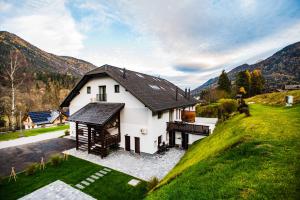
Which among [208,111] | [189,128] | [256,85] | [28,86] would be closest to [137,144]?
Result: [189,128]

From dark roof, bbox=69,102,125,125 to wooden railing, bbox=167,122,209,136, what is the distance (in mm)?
Result: 6036

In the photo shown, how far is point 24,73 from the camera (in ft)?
85.5

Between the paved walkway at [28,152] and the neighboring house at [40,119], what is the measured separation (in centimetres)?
2369

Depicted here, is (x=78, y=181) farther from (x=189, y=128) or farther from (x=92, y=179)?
(x=189, y=128)

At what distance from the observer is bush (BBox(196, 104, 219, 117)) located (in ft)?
99.1

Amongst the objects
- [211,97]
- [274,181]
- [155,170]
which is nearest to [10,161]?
[155,170]

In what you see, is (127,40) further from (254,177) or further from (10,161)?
(254,177)

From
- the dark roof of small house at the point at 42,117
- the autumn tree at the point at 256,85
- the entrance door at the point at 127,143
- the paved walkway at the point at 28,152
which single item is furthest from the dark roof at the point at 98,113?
the autumn tree at the point at 256,85

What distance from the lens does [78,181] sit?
10969 millimetres

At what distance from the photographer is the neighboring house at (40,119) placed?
132ft

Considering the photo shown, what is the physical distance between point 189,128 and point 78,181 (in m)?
11.5

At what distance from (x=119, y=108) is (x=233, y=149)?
10916 millimetres

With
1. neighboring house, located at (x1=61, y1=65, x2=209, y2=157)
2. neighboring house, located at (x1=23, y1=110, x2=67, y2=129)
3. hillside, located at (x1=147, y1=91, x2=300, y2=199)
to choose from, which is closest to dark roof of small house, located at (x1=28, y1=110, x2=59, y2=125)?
neighboring house, located at (x1=23, y1=110, x2=67, y2=129)

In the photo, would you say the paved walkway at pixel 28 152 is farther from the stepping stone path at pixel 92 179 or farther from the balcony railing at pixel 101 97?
the balcony railing at pixel 101 97
